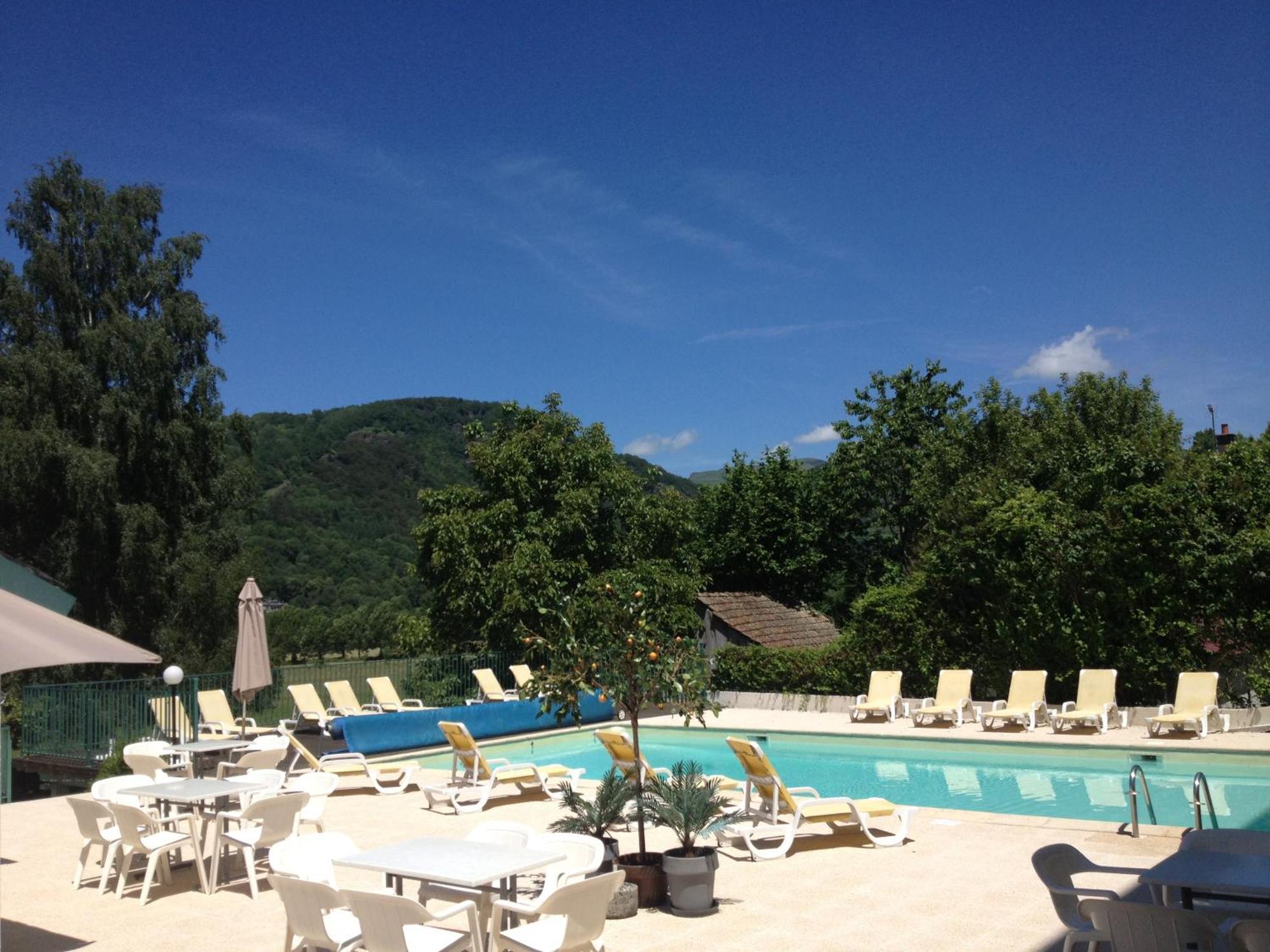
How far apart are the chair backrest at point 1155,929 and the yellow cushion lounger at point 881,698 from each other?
12.9m

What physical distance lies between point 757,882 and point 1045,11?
1201cm

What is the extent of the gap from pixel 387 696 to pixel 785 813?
11588 millimetres

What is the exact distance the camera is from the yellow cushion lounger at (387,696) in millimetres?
19125

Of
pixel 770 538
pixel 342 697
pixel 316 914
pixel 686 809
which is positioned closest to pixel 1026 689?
pixel 686 809

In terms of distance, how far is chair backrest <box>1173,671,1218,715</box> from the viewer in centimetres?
1390

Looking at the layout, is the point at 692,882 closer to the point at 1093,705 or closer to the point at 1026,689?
the point at 1093,705

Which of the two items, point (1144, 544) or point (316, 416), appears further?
point (316, 416)

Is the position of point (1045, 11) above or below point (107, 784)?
above

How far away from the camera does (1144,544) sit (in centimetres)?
1558

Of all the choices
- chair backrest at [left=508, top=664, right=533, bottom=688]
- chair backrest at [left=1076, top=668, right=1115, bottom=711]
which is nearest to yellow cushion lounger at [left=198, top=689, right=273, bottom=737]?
chair backrest at [left=508, top=664, right=533, bottom=688]

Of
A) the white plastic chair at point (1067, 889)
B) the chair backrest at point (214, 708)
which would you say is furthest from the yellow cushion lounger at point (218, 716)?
the white plastic chair at point (1067, 889)

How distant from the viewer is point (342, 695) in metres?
18.5

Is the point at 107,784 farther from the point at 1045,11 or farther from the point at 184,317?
the point at 184,317

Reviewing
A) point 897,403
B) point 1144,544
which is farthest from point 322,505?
point 1144,544
